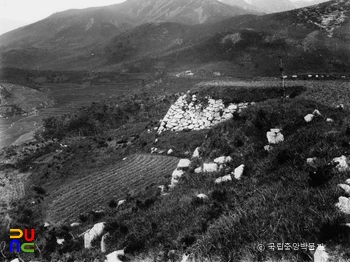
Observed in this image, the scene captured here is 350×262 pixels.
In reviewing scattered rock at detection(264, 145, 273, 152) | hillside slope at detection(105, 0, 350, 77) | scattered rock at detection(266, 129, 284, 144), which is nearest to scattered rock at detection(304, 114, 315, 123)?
scattered rock at detection(266, 129, 284, 144)

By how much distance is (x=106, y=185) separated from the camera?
18.7m

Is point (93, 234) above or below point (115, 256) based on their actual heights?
below

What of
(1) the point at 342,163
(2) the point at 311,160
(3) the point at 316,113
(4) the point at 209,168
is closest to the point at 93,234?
(4) the point at 209,168

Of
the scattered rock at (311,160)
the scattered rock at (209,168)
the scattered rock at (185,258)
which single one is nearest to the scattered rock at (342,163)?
the scattered rock at (311,160)

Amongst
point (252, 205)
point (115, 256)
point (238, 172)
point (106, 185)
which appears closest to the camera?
point (252, 205)

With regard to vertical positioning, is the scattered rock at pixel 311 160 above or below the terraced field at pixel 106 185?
above

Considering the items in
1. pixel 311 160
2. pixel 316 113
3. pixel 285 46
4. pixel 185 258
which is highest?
pixel 311 160

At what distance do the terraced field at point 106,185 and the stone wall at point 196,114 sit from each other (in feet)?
17.2

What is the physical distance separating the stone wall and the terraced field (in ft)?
17.2

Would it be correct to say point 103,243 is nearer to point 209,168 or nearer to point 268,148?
point 209,168

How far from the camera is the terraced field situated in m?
16.3

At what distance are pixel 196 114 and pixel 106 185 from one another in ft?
37.8

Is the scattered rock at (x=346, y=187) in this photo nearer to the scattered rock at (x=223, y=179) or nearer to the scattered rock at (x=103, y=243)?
the scattered rock at (x=223, y=179)

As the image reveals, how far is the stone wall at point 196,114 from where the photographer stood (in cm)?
2441
